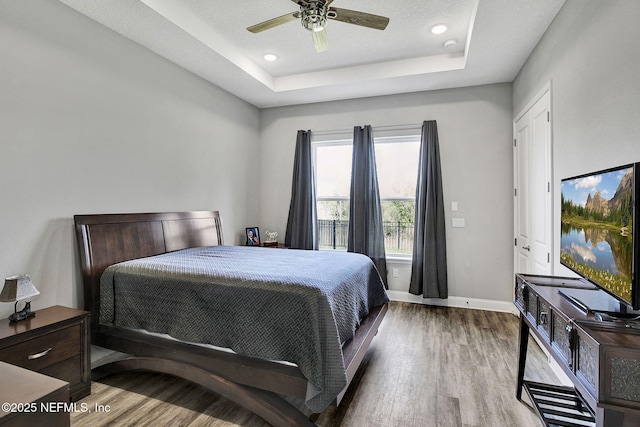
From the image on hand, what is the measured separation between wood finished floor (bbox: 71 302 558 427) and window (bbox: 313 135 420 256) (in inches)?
65.4

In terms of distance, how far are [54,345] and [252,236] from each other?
9.20 feet

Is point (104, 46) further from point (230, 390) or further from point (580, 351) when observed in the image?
point (580, 351)

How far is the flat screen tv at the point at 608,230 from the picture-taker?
3.98 ft

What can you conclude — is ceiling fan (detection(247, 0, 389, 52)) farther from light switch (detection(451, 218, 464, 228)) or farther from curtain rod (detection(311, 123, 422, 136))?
light switch (detection(451, 218, 464, 228))

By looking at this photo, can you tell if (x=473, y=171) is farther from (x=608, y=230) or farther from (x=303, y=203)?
(x=608, y=230)

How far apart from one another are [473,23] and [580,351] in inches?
101

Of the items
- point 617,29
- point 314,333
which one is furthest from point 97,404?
point 617,29

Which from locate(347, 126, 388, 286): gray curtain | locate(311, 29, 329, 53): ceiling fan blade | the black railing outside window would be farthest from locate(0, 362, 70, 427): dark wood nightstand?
the black railing outside window

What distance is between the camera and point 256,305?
2023 mm

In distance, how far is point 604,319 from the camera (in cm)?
130

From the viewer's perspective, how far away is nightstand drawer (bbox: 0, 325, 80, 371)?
182 cm

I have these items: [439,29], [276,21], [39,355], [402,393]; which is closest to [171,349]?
[39,355]

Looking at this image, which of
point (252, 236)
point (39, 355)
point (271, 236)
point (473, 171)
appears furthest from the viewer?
Result: point (271, 236)

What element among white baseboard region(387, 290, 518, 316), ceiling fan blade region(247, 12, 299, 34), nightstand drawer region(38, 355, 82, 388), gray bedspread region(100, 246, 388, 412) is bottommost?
white baseboard region(387, 290, 518, 316)
